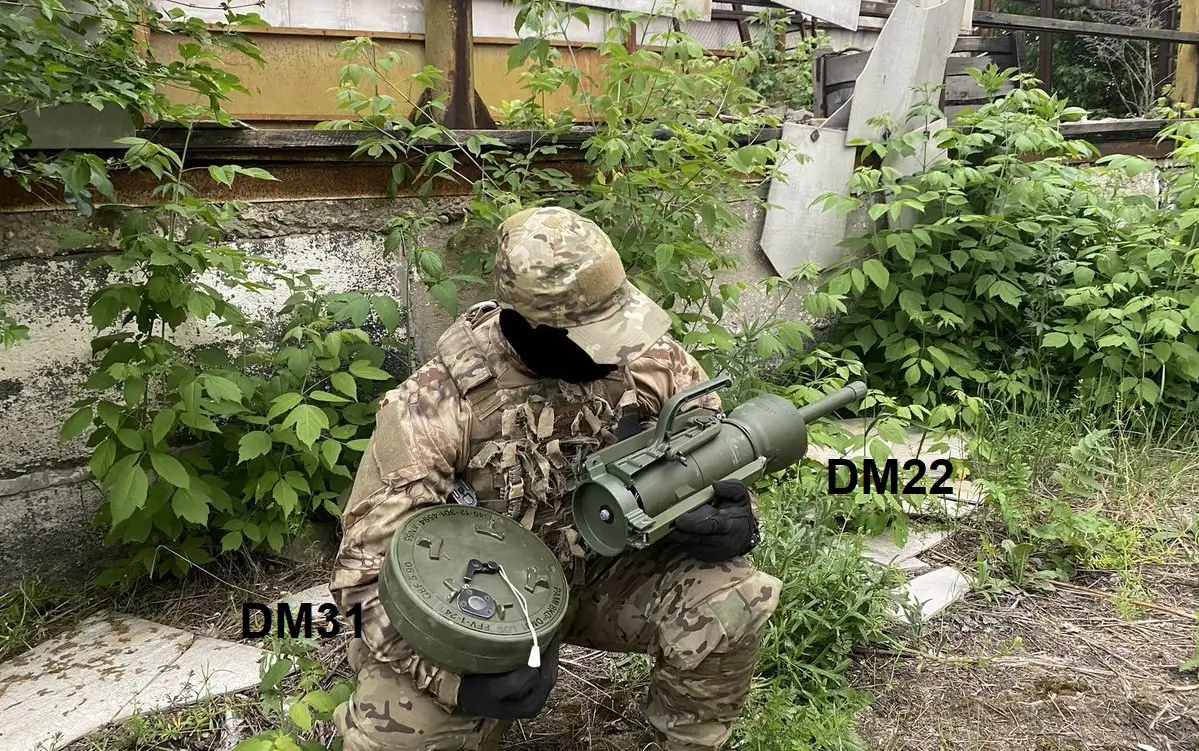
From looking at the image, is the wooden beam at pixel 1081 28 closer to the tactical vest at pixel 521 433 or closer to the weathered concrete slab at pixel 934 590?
the weathered concrete slab at pixel 934 590

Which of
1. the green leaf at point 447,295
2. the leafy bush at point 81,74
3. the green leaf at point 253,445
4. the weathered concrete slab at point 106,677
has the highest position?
the leafy bush at point 81,74

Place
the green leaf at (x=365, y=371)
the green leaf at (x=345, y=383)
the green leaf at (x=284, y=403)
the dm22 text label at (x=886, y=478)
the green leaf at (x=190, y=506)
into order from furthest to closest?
the dm22 text label at (x=886, y=478)
the green leaf at (x=365, y=371)
the green leaf at (x=345, y=383)
the green leaf at (x=284, y=403)
the green leaf at (x=190, y=506)

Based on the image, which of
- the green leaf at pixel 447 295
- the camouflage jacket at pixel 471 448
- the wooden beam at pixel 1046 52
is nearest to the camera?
the camouflage jacket at pixel 471 448

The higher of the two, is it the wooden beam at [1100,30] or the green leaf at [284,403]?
the wooden beam at [1100,30]

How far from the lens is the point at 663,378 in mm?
2193

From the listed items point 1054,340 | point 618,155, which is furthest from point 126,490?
point 1054,340

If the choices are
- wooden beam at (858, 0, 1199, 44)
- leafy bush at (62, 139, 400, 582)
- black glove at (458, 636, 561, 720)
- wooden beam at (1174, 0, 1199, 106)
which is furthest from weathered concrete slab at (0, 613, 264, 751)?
wooden beam at (1174, 0, 1199, 106)

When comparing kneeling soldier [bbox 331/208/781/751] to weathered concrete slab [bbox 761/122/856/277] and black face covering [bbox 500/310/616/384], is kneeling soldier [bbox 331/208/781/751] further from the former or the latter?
weathered concrete slab [bbox 761/122/856/277]

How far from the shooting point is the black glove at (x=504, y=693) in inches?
65.1

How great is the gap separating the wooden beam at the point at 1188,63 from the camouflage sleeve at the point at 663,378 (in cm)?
581

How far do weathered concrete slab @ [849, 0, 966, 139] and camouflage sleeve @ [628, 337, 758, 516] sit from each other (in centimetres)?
273

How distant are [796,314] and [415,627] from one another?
3.46m

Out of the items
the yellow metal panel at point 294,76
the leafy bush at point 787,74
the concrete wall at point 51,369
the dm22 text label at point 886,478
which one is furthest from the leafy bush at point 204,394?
the leafy bush at point 787,74

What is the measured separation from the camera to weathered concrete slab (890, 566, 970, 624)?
280cm
